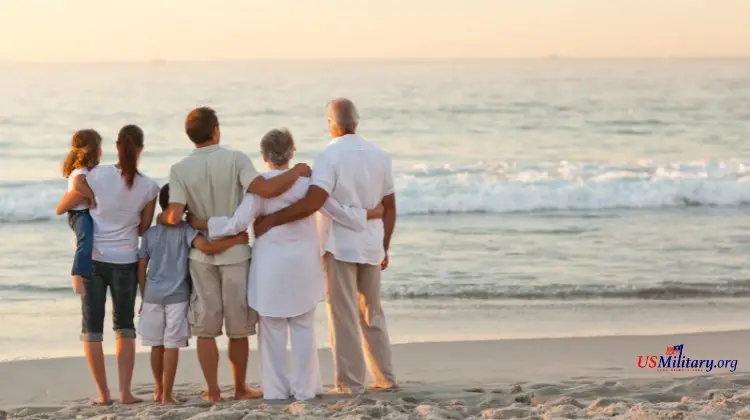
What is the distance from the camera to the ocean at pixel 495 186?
9163 mm

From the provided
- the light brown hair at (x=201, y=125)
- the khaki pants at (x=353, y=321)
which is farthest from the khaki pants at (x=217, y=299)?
the light brown hair at (x=201, y=125)

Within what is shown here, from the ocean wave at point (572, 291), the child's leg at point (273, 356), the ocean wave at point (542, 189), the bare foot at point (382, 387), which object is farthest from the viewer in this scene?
the ocean wave at point (542, 189)

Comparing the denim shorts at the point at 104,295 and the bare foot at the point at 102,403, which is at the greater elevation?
the denim shorts at the point at 104,295

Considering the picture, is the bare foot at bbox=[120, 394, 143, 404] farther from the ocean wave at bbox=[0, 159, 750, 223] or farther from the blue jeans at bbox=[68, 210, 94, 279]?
the ocean wave at bbox=[0, 159, 750, 223]

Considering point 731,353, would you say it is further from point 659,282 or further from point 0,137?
point 0,137

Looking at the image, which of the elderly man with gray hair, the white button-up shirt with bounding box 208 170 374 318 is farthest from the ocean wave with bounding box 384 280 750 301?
the white button-up shirt with bounding box 208 170 374 318

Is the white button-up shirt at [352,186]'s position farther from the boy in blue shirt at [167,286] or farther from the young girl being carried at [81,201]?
the young girl being carried at [81,201]

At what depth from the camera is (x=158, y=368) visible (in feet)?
19.2

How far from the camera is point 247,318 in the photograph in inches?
224

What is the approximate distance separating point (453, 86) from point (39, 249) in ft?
120

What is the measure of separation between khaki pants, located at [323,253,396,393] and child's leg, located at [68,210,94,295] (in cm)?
121

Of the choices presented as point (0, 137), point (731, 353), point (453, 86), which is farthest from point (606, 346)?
point (453, 86)

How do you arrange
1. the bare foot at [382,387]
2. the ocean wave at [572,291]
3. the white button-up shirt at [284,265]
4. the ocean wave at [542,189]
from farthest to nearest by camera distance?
the ocean wave at [542,189]
the ocean wave at [572,291]
the bare foot at [382,387]
the white button-up shirt at [284,265]

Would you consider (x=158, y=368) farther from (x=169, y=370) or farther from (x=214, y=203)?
(x=214, y=203)
